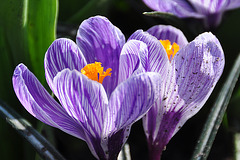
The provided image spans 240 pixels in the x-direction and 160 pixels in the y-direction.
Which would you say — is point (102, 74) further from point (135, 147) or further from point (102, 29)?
point (135, 147)

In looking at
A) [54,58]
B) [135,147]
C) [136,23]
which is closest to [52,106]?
[54,58]

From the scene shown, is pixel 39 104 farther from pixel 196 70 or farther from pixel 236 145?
pixel 236 145

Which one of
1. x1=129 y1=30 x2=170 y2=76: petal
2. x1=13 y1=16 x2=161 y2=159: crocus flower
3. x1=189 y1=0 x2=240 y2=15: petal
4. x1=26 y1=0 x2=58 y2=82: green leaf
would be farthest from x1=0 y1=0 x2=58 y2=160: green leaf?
x1=189 y1=0 x2=240 y2=15: petal

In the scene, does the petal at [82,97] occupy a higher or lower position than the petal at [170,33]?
higher

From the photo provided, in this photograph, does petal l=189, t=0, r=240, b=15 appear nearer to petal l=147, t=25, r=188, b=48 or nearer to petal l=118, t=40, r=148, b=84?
petal l=147, t=25, r=188, b=48

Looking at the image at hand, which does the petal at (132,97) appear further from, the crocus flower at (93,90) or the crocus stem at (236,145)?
the crocus stem at (236,145)

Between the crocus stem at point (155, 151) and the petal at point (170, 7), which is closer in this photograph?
the crocus stem at point (155, 151)

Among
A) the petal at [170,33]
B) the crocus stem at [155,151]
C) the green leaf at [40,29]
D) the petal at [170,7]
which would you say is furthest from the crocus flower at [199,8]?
the crocus stem at [155,151]
